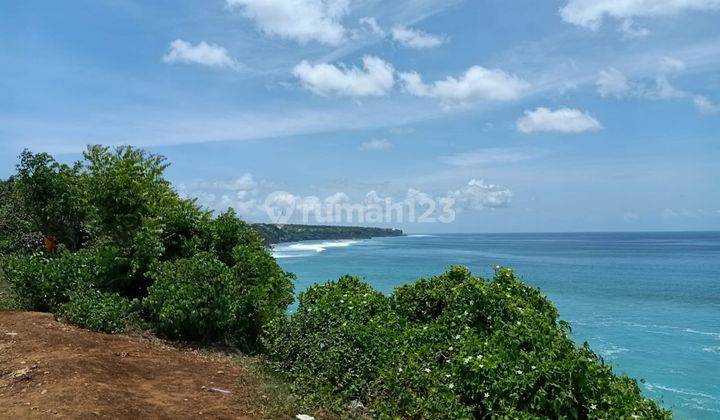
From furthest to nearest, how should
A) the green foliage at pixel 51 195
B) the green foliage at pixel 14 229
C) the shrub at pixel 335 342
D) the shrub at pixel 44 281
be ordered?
the green foliage at pixel 14 229 < the green foliage at pixel 51 195 < the shrub at pixel 44 281 < the shrub at pixel 335 342

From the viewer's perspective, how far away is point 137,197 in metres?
15.1

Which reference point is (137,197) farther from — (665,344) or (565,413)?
(665,344)

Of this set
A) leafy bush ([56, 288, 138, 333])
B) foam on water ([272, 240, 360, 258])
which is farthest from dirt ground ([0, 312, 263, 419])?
foam on water ([272, 240, 360, 258])

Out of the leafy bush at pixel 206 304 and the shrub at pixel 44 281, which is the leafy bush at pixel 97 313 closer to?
the leafy bush at pixel 206 304

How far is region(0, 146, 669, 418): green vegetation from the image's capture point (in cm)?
688

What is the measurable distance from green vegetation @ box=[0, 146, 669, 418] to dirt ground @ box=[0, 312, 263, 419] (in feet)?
2.89

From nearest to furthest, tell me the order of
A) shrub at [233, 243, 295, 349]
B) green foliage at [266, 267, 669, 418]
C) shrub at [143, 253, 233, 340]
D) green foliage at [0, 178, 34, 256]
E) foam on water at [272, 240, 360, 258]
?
green foliage at [266, 267, 669, 418]
shrub at [143, 253, 233, 340]
shrub at [233, 243, 295, 349]
green foliage at [0, 178, 34, 256]
foam on water at [272, 240, 360, 258]

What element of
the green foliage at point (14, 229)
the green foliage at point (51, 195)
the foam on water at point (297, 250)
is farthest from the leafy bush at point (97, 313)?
the foam on water at point (297, 250)

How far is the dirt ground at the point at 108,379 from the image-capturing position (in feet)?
21.1

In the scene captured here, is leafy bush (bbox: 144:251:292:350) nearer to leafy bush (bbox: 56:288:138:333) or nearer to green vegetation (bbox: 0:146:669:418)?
green vegetation (bbox: 0:146:669:418)

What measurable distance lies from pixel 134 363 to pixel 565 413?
6.69 m

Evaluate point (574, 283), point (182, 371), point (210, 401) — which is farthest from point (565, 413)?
point (574, 283)

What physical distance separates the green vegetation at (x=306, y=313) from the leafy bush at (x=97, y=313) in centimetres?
3

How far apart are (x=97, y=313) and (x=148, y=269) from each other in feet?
8.71
